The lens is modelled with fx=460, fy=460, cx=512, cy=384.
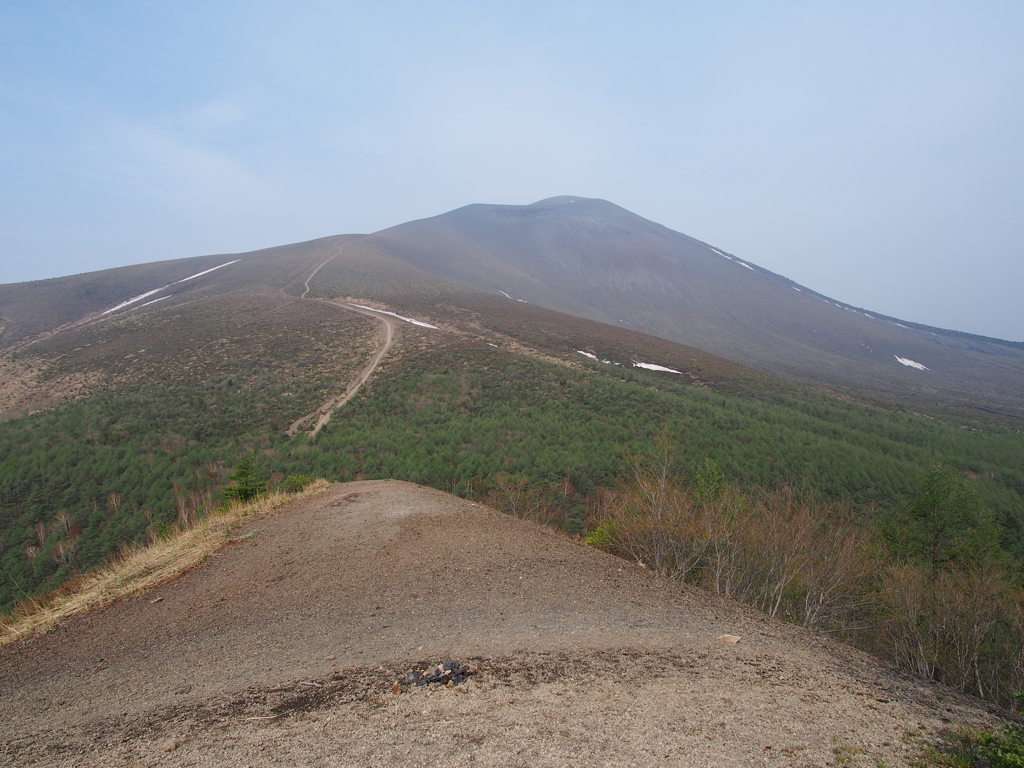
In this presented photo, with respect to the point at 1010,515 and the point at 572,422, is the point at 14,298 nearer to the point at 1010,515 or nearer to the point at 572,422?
the point at 572,422

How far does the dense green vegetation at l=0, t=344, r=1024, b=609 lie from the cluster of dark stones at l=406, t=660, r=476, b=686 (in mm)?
12748

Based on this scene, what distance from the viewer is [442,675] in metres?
4.05

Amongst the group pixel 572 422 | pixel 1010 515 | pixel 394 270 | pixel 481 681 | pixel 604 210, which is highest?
pixel 604 210

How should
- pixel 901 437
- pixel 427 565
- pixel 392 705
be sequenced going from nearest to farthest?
1. pixel 392 705
2. pixel 427 565
3. pixel 901 437

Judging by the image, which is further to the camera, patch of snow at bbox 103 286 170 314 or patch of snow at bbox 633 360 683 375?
patch of snow at bbox 103 286 170 314

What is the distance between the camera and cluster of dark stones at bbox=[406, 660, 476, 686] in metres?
3.99

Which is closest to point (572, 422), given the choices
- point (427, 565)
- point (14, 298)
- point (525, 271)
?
point (427, 565)

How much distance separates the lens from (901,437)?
1080 inches

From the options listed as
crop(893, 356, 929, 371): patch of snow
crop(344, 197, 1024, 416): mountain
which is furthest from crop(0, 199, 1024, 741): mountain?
crop(893, 356, 929, 371): patch of snow

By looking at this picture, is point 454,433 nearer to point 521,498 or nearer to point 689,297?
point 521,498

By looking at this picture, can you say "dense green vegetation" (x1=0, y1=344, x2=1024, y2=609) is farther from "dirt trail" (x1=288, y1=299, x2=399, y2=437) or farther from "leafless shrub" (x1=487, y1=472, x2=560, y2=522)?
"dirt trail" (x1=288, y1=299, x2=399, y2=437)

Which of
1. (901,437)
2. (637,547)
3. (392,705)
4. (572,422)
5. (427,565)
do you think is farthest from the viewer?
(901,437)

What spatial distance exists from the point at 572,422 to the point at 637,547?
1551 centimetres

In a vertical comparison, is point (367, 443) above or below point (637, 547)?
below
